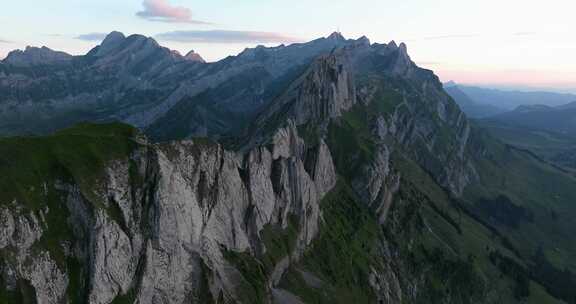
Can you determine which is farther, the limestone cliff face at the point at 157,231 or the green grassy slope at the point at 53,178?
the green grassy slope at the point at 53,178

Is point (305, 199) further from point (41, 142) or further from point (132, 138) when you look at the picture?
point (41, 142)

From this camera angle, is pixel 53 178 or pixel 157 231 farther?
pixel 157 231

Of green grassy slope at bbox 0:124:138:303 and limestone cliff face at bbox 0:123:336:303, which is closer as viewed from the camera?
limestone cliff face at bbox 0:123:336:303

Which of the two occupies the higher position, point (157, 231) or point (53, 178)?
point (53, 178)

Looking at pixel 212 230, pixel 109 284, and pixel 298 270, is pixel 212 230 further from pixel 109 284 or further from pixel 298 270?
pixel 298 270

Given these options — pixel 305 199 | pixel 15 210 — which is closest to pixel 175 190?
pixel 15 210

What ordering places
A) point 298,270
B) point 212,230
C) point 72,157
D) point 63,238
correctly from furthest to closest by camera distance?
1. point 298,270
2. point 212,230
3. point 72,157
4. point 63,238

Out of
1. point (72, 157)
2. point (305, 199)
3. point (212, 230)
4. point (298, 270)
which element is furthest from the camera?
point (305, 199)

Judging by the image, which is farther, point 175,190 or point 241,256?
point 241,256

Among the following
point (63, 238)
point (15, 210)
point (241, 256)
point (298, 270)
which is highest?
point (15, 210)

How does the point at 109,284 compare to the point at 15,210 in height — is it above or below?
below
